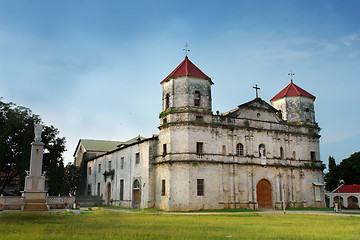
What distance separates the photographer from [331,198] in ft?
136

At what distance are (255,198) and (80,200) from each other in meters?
21.5

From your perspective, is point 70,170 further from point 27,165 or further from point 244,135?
point 244,135

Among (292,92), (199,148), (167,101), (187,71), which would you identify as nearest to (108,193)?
(167,101)

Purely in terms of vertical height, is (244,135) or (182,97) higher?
(182,97)

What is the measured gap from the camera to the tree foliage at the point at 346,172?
45906mm

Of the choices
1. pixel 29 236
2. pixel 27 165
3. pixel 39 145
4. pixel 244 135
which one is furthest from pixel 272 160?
pixel 29 236

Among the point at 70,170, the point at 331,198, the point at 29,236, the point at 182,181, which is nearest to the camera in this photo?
the point at 29,236

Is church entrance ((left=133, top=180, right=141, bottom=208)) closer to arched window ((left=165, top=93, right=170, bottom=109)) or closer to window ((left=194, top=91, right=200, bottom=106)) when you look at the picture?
arched window ((left=165, top=93, right=170, bottom=109))

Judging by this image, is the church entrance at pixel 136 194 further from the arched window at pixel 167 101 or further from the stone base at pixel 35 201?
the stone base at pixel 35 201

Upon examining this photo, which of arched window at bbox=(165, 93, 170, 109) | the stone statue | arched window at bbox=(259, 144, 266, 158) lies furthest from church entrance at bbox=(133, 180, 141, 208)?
arched window at bbox=(259, 144, 266, 158)

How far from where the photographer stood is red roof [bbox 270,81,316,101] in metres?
41.2

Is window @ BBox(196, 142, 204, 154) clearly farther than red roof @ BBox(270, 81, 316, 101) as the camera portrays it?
No

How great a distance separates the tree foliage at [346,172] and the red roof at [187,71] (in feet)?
80.7

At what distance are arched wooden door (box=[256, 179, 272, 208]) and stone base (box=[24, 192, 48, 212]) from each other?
69.0 feet
